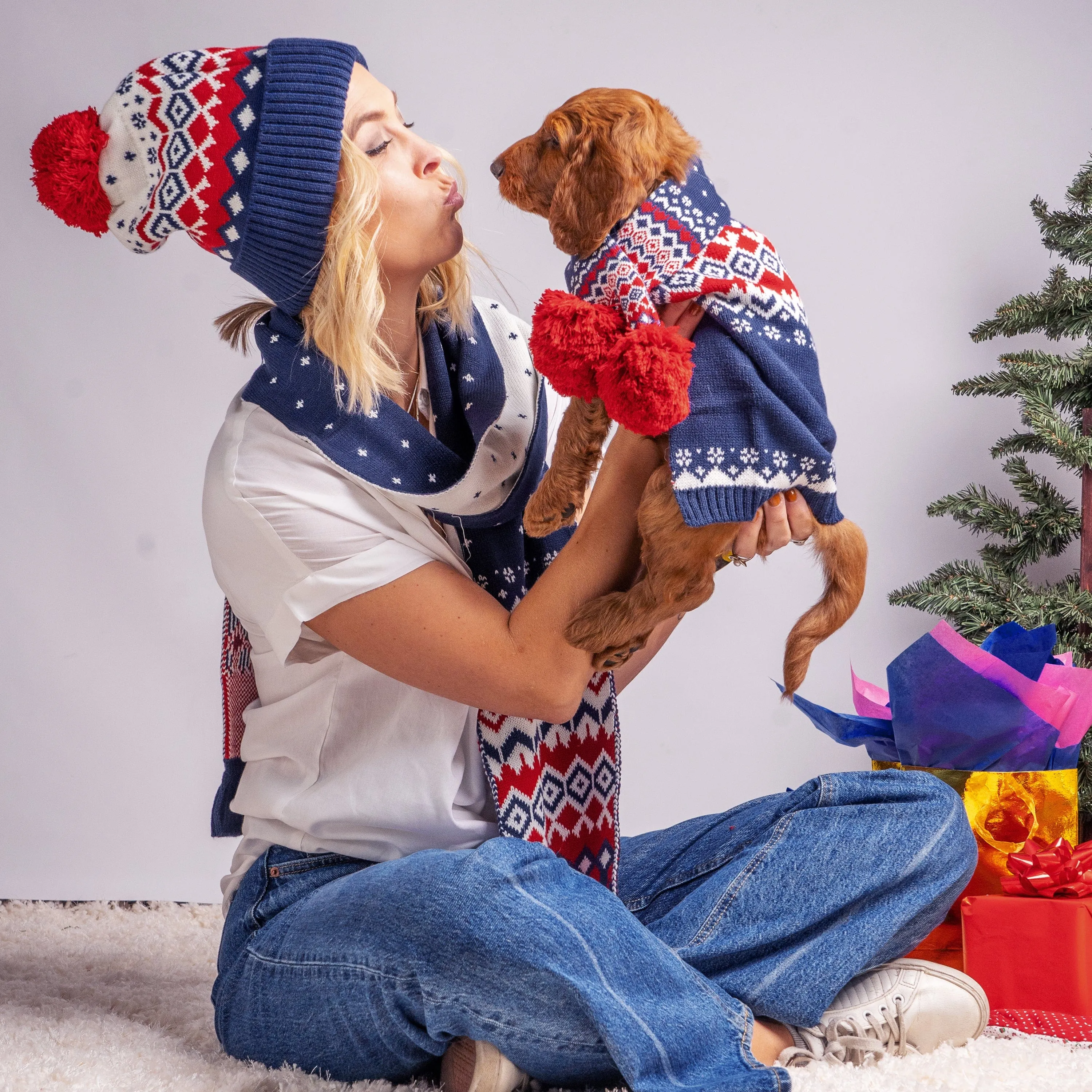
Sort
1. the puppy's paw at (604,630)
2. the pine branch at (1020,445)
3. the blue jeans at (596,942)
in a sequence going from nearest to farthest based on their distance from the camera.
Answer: the blue jeans at (596,942) → the puppy's paw at (604,630) → the pine branch at (1020,445)

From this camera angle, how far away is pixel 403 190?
124cm

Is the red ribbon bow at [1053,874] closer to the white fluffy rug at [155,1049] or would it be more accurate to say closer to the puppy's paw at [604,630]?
the white fluffy rug at [155,1049]

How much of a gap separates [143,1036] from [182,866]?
1145 mm

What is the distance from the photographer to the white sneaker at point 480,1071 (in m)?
1.05

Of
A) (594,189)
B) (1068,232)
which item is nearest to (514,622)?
(594,189)

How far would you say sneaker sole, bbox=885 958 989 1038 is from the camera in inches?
47.6

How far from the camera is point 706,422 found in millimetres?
1081

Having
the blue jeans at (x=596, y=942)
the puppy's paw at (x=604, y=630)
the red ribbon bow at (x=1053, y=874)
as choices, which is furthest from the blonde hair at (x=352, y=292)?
the red ribbon bow at (x=1053, y=874)

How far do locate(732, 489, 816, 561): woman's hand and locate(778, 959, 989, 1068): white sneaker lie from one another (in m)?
0.49

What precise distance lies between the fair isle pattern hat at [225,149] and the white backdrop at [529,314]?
0.92m

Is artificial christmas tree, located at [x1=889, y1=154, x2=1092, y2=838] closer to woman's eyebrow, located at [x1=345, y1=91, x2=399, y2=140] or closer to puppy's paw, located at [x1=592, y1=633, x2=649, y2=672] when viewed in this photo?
puppy's paw, located at [x1=592, y1=633, x2=649, y2=672]

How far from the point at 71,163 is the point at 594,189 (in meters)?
0.57

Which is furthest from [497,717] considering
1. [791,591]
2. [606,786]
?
[791,591]

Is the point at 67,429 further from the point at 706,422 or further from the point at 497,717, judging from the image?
the point at 706,422
